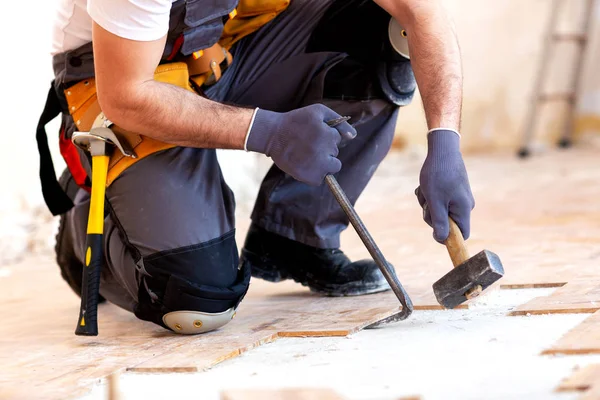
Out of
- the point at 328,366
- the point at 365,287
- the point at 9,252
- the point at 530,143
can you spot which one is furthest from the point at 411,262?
the point at 530,143

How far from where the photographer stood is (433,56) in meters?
1.74

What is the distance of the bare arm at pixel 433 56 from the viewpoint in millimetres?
1688

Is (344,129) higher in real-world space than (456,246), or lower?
higher

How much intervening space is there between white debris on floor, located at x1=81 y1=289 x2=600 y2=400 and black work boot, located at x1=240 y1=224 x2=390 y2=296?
0.35 metres

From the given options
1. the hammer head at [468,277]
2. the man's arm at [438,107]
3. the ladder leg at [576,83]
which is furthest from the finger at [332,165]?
the ladder leg at [576,83]

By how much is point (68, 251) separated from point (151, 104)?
66 centimetres

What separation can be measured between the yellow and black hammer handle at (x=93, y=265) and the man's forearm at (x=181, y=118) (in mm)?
152

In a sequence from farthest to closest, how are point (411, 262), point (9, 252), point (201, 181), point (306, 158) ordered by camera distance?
point (9, 252), point (411, 262), point (201, 181), point (306, 158)

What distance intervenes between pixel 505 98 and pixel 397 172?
1351mm

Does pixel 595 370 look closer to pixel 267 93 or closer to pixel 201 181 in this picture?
pixel 201 181

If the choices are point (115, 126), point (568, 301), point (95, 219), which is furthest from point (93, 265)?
point (568, 301)

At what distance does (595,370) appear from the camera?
113 centimetres

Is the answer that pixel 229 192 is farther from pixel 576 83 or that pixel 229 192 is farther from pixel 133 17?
pixel 576 83

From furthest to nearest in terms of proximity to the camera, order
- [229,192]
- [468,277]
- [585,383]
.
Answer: [229,192] → [468,277] → [585,383]
